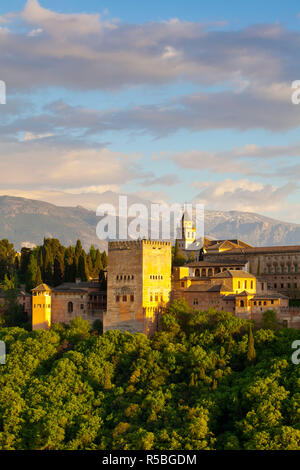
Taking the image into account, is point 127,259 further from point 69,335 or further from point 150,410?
point 150,410

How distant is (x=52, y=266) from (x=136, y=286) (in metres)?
17.8

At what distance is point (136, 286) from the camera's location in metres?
62.8

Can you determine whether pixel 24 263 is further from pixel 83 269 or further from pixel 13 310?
pixel 13 310

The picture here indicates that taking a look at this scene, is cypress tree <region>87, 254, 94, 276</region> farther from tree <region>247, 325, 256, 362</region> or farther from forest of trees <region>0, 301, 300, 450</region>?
tree <region>247, 325, 256, 362</region>

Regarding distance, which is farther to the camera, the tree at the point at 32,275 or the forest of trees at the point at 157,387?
the tree at the point at 32,275

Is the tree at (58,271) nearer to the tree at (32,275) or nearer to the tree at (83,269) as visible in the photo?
the tree at (83,269)

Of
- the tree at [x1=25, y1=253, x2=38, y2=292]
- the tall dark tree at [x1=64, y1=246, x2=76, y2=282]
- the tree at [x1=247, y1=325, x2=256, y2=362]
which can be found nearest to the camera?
the tree at [x1=247, y1=325, x2=256, y2=362]

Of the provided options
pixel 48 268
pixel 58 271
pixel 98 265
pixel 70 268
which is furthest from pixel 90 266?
pixel 48 268

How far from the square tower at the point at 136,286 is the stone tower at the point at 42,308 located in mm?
5501

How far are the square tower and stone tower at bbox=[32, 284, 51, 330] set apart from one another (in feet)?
18.0

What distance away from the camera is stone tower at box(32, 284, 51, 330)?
6612 centimetres

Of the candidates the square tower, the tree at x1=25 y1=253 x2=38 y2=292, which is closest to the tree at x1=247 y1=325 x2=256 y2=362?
the square tower

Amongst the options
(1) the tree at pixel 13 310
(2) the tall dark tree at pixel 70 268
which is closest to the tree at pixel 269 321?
(1) the tree at pixel 13 310

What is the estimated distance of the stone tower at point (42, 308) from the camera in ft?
217
